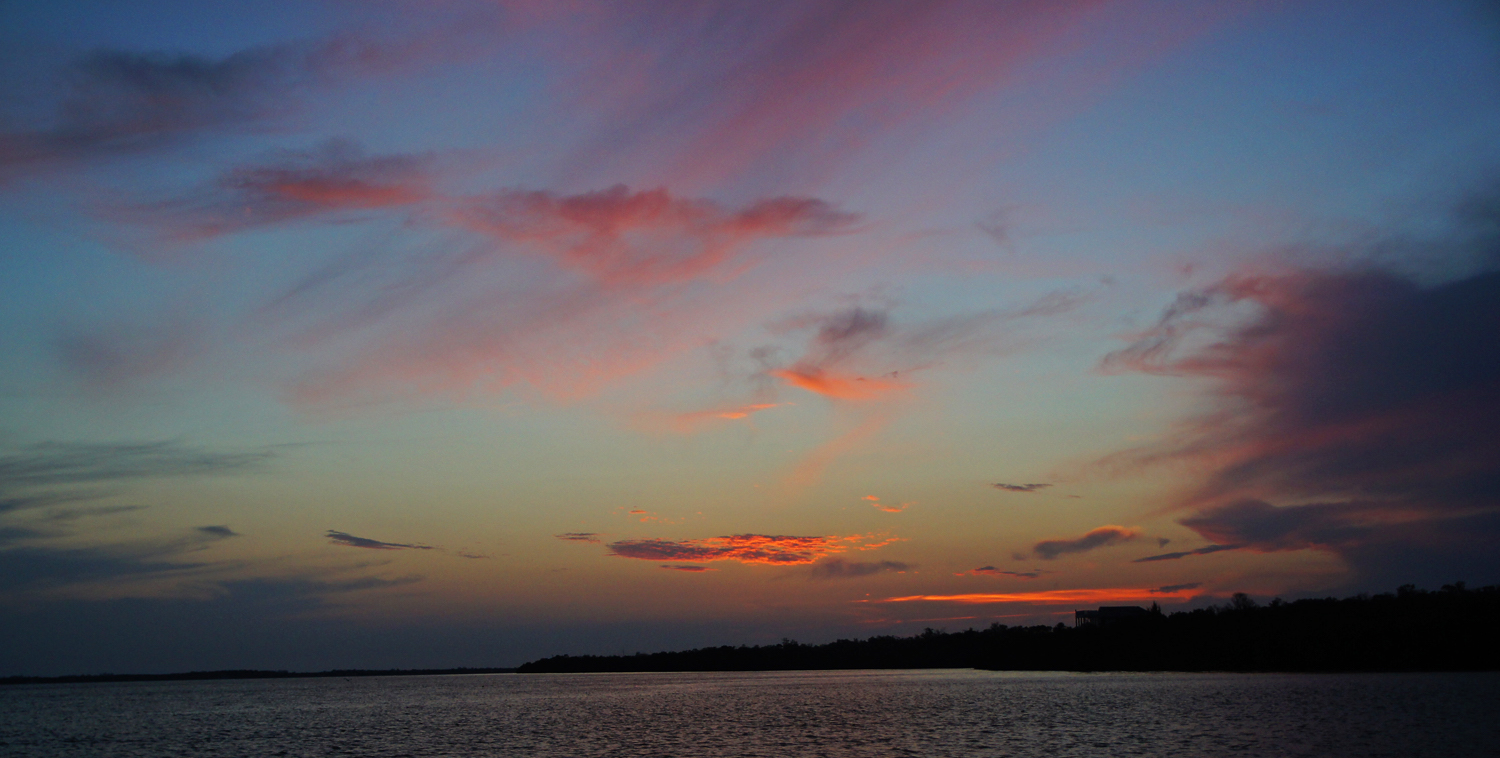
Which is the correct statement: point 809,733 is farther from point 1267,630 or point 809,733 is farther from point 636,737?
point 1267,630

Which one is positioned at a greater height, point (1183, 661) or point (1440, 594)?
point (1440, 594)

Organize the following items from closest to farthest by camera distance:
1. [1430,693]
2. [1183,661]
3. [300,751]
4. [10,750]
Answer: [300,751] → [10,750] → [1430,693] → [1183,661]

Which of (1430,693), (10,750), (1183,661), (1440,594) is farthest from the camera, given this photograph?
(1183,661)

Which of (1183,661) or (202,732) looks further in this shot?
(1183,661)

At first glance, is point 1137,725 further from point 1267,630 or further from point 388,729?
point 1267,630

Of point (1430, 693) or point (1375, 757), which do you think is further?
point (1430, 693)

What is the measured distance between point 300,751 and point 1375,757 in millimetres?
73706

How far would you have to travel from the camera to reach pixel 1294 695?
97.3 meters

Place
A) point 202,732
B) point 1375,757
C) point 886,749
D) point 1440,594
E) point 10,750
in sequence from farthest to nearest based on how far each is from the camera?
point 1440,594 → point 202,732 → point 10,750 → point 886,749 → point 1375,757

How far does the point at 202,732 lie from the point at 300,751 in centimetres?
3380

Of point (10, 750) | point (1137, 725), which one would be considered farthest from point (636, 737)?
point (10, 750)

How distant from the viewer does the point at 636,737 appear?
247 ft

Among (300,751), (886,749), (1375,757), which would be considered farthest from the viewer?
(300,751)

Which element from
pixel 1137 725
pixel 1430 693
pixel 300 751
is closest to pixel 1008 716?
pixel 1137 725
